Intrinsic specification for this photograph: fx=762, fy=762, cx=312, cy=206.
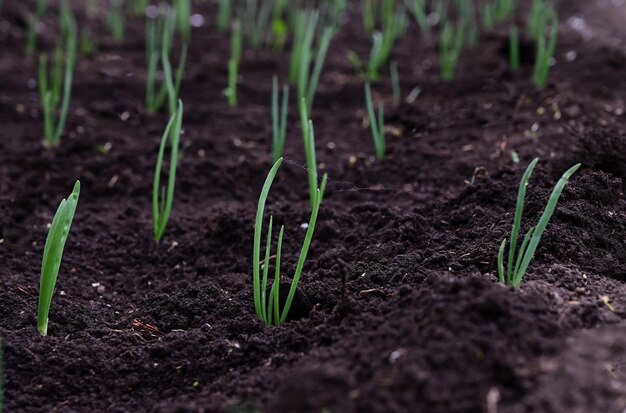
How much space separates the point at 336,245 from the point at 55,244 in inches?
30.8

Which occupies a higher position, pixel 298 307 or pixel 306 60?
pixel 306 60

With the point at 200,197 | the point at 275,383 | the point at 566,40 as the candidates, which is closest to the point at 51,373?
the point at 275,383

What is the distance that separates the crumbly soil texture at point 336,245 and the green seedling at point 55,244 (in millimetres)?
107

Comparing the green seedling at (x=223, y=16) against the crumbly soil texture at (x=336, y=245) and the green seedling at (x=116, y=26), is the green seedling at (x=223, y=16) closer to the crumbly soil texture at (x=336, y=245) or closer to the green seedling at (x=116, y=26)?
the crumbly soil texture at (x=336, y=245)

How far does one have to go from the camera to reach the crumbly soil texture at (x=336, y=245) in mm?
1303

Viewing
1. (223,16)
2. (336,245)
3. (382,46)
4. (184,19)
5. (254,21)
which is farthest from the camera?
(254,21)

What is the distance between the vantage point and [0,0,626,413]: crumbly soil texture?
51.3 inches

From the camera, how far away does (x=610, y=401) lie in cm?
121

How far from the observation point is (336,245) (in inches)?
83.6

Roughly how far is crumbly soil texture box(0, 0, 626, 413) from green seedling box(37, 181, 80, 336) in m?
0.11

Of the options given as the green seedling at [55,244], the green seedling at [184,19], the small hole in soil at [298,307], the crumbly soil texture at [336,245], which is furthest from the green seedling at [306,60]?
the green seedling at [55,244]

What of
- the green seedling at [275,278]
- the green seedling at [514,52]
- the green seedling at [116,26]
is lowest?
the green seedling at [275,278]

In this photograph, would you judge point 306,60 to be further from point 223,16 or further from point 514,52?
point 223,16

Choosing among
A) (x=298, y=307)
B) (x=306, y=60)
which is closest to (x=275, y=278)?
(x=298, y=307)
